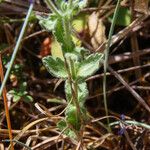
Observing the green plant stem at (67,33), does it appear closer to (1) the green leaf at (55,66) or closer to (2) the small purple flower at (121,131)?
(1) the green leaf at (55,66)

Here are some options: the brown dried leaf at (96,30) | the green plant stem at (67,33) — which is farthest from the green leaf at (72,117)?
the brown dried leaf at (96,30)

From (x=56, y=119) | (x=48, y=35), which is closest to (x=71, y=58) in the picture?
(x=56, y=119)

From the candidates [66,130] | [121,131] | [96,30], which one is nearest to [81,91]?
[66,130]

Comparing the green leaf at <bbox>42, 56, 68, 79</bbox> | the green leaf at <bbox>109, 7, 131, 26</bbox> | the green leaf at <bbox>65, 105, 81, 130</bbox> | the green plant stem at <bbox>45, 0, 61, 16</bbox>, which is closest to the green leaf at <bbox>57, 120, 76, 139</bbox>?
the green leaf at <bbox>65, 105, 81, 130</bbox>

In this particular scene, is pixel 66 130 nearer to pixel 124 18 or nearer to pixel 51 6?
pixel 51 6

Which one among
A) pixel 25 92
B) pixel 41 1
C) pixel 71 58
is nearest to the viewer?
pixel 71 58

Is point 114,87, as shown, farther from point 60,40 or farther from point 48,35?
point 60,40
